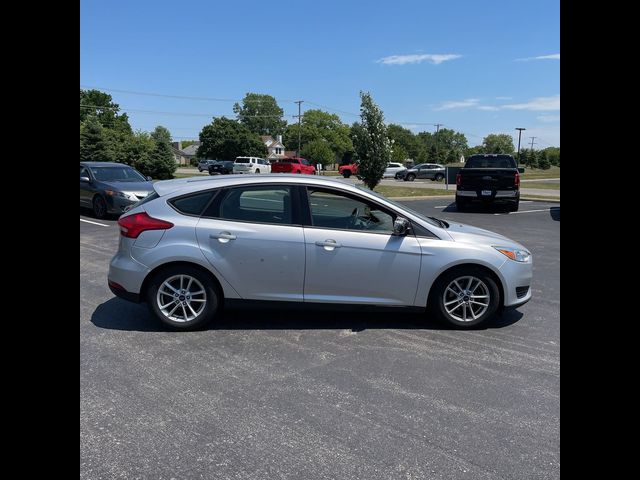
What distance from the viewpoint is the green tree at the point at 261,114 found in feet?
490

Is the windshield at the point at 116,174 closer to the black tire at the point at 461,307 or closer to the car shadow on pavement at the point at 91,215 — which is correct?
the car shadow on pavement at the point at 91,215

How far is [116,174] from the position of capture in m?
15.7

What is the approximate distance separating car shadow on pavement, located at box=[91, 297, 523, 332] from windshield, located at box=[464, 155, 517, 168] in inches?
560

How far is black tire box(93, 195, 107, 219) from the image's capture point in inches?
574

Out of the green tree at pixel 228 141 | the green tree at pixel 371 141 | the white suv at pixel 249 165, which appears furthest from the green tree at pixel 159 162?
the green tree at pixel 228 141

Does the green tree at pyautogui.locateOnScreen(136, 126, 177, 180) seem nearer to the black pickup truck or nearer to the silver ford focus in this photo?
the black pickup truck

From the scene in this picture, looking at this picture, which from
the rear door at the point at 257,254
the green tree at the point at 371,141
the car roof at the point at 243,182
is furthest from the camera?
the green tree at the point at 371,141

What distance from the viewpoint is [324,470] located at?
2.97m

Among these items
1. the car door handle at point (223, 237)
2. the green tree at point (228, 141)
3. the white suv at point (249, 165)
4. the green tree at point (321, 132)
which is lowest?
the car door handle at point (223, 237)

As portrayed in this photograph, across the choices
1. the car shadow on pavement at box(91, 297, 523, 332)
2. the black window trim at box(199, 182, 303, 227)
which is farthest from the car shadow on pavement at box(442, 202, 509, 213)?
the black window trim at box(199, 182, 303, 227)

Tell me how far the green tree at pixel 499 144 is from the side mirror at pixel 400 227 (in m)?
127

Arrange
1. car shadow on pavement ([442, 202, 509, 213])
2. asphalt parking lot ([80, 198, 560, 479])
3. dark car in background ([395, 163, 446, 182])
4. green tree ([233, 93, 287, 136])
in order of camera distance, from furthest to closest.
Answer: green tree ([233, 93, 287, 136])
dark car in background ([395, 163, 446, 182])
car shadow on pavement ([442, 202, 509, 213])
asphalt parking lot ([80, 198, 560, 479])

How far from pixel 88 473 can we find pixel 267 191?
11.0ft
